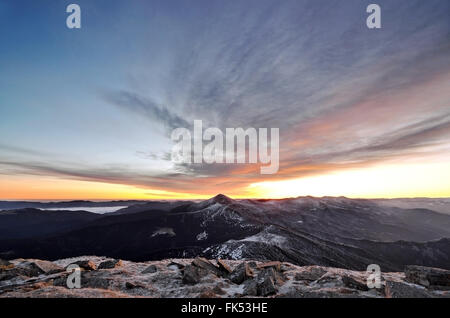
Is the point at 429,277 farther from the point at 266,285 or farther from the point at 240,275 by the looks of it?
the point at 240,275

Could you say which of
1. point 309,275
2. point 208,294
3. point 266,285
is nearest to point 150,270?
point 208,294

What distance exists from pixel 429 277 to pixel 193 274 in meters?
19.4

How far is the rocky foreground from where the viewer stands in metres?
13.9

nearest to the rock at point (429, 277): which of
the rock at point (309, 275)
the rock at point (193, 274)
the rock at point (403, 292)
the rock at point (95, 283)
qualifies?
the rock at point (403, 292)

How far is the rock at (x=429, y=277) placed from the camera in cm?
1520

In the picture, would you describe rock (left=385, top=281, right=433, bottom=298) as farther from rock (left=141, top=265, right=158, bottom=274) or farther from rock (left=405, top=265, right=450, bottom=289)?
rock (left=141, top=265, right=158, bottom=274)

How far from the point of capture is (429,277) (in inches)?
615

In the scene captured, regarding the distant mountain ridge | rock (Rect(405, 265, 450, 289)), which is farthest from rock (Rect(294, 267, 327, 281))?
the distant mountain ridge

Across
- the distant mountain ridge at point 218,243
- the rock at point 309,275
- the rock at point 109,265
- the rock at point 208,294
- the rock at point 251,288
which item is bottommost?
the distant mountain ridge at point 218,243

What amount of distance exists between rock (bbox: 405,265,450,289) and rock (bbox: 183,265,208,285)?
1790 centimetres

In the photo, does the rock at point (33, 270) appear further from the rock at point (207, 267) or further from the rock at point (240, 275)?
the rock at point (240, 275)
